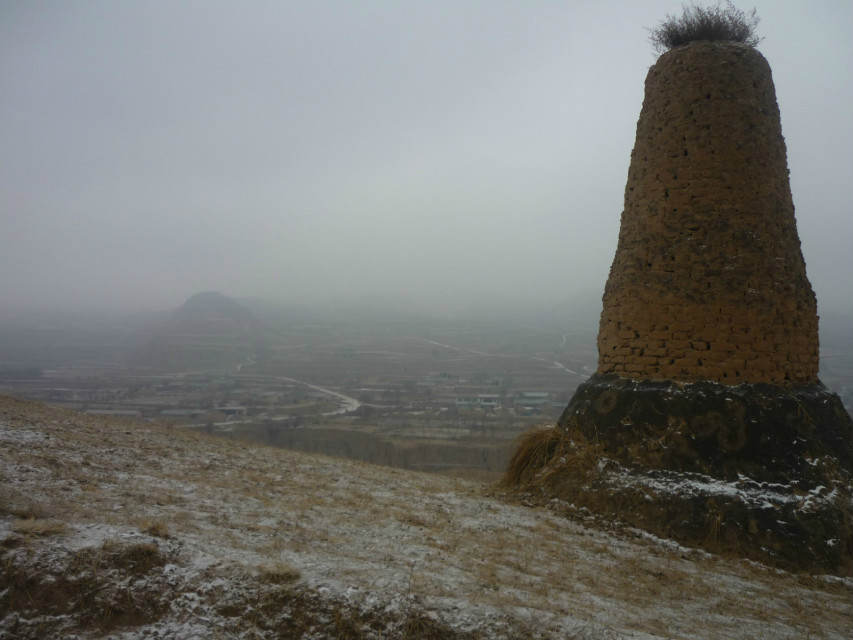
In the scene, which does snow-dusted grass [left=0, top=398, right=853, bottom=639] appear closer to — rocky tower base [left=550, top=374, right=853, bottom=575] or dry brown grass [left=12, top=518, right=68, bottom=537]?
dry brown grass [left=12, top=518, right=68, bottom=537]

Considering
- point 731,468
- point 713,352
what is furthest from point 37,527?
point 713,352

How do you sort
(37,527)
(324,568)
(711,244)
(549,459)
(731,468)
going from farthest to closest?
(549,459)
(711,244)
(731,468)
(324,568)
(37,527)

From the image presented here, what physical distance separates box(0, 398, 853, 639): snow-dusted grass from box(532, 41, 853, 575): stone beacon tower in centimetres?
67

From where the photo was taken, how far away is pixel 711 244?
291 inches

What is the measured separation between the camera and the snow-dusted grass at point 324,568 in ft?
11.0

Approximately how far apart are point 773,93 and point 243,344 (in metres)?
66.9

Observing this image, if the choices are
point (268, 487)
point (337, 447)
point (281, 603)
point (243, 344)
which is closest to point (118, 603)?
point (281, 603)

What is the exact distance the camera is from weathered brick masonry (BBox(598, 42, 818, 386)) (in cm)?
713

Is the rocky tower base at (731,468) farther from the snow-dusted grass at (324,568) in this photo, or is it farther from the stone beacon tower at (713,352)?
the snow-dusted grass at (324,568)

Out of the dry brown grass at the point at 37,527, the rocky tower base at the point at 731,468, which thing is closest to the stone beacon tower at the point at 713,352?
the rocky tower base at the point at 731,468

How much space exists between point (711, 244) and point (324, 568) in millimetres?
6497

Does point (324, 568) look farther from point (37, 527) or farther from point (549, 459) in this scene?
point (549, 459)

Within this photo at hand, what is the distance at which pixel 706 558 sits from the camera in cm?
582

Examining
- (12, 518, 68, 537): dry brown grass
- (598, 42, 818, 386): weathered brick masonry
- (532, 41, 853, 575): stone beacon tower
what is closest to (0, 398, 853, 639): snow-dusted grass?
(12, 518, 68, 537): dry brown grass
